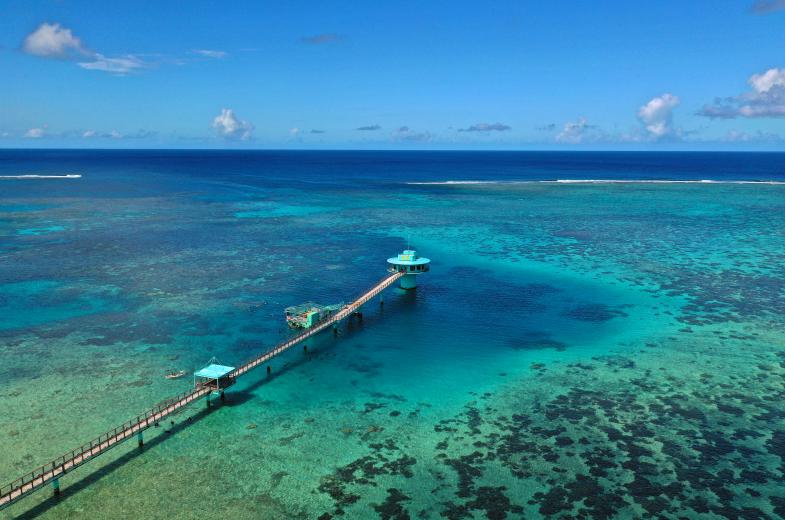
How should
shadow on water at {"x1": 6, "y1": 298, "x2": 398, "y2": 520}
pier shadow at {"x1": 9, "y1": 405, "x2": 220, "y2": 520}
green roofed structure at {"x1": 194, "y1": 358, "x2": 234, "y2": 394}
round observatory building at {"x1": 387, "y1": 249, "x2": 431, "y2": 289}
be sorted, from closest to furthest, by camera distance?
pier shadow at {"x1": 9, "y1": 405, "x2": 220, "y2": 520} → shadow on water at {"x1": 6, "y1": 298, "x2": 398, "y2": 520} → green roofed structure at {"x1": 194, "y1": 358, "x2": 234, "y2": 394} → round observatory building at {"x1": 387, "y1": 249, "x2": 431, "y2": 289}

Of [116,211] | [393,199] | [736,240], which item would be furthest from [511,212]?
[116,211]

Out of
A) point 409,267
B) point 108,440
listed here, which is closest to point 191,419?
point 108,440

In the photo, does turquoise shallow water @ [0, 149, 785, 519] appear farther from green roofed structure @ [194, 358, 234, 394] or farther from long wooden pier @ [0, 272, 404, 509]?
green roofed structure @ [194, 358, 234, 394]

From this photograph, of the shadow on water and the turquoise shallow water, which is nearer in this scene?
the shadow on water

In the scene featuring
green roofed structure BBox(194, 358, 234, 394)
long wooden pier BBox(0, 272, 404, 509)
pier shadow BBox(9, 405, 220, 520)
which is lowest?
pier shadow BBox(9, 405, 220, 520)

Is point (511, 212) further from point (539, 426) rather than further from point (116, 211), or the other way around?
point (539, 426)

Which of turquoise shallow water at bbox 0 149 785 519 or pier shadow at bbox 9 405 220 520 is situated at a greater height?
turquoise shallow water at bbox 0 149 785 519

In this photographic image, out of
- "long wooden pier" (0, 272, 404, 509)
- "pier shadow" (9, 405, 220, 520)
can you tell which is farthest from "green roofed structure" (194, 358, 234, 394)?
"pier shadow" (9, 405, 220, 520)
